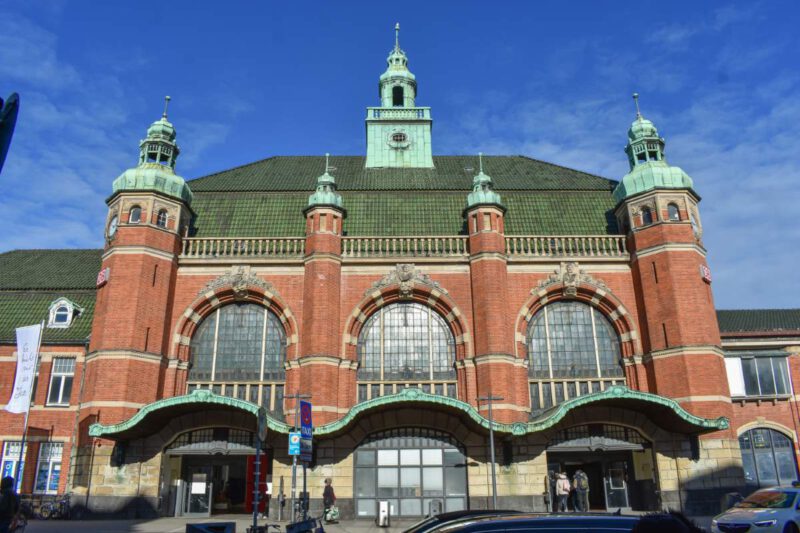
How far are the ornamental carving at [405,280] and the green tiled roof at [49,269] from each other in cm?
1533

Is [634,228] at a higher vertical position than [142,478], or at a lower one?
higher

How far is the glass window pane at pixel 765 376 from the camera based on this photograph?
29.8m

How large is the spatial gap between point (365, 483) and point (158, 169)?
659 inches

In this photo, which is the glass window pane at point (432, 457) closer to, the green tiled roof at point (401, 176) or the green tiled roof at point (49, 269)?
the green tiled roof at point (401, 176)

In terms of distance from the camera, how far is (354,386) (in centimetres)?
2645

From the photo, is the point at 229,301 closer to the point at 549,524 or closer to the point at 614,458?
the point at 614,458

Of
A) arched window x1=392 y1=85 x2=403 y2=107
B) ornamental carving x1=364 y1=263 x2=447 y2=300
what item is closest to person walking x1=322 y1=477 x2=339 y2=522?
ornamental carving x1=364 y1=263 x2=447 y2=300

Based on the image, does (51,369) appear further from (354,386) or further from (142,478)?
(354,386)

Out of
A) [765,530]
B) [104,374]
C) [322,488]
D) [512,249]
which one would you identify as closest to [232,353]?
[104,374]

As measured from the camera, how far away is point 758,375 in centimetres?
2998

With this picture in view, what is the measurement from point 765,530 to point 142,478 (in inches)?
820

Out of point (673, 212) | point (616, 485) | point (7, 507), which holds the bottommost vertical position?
point (616, 485)

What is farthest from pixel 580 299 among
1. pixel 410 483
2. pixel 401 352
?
pixel 410 483

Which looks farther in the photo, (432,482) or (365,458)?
(365,458)
